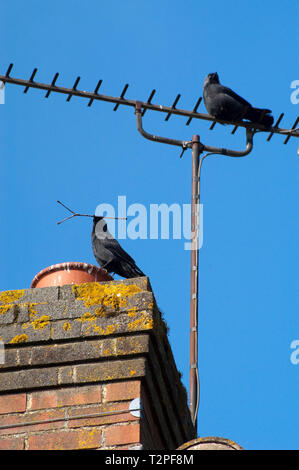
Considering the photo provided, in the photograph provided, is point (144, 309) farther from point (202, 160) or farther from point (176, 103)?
point (176, 103)

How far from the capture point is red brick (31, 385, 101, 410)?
490 centimetres

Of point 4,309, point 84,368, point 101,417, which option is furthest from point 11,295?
point 101,417

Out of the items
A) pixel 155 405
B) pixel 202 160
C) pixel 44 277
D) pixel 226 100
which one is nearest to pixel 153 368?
pixel 155 405

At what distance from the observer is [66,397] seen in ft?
16.1

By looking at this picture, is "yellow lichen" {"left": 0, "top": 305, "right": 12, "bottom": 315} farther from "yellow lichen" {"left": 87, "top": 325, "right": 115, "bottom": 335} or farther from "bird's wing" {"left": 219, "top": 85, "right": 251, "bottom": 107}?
"bird's wing" {"left": 219, "top": 85, "right": 251, "bottom": 107}

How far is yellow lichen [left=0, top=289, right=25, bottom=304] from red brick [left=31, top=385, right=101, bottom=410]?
1.80 ft

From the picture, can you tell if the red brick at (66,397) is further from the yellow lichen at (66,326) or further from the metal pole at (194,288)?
the metal pole at (194,288)

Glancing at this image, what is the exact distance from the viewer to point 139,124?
25.1 ft

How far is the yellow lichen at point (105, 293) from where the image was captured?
5168 millimetres

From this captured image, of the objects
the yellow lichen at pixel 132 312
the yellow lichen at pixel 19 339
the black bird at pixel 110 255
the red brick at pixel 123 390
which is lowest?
the red brick at pixel 123 390

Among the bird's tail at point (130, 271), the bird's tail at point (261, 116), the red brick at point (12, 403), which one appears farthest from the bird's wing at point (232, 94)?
the red brick at point (12, 403)

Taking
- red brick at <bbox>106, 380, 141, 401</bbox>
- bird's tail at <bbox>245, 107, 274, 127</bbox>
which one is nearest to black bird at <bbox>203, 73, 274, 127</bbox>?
bird's tail at <bbox>245, 107, 274, 127</bbox>

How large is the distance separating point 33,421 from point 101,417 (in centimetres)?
30

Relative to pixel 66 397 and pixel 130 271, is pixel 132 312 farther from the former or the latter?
pixel 130 271
